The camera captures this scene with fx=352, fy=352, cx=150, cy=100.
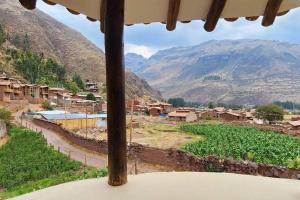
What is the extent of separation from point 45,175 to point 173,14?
16648mm

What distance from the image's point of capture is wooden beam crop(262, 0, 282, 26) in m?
3.00

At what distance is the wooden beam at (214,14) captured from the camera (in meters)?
3.00

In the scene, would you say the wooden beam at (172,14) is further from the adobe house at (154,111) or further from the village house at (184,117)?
the adobe house at (154,111)

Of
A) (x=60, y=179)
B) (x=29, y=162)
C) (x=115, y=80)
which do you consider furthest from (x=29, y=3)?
(x=29, y=162)

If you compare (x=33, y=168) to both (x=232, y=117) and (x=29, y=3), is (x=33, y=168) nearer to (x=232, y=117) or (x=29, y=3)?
(x=29, y=3)

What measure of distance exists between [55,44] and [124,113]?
133 metres

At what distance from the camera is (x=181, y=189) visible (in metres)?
2.76

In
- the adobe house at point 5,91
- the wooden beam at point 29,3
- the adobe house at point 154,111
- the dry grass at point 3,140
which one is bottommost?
the dry grass at point 3,140

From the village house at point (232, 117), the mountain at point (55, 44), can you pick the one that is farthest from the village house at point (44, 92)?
the mountain at point (55, 44)

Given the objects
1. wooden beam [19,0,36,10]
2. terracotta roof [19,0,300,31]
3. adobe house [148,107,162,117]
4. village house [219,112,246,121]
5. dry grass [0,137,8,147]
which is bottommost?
dry grass [0,137,8,147]

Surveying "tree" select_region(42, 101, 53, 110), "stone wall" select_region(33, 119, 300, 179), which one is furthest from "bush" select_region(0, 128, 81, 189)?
"tree" select_region(42, 101, 53, 110)

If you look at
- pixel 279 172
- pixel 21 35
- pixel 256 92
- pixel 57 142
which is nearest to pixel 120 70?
pixel 279 172

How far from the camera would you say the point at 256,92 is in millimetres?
181750

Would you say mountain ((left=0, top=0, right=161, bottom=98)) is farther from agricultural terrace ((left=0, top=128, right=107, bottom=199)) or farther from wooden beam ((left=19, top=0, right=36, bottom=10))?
wooden beam ((left=19, top=0, right=36, bottom=10))
